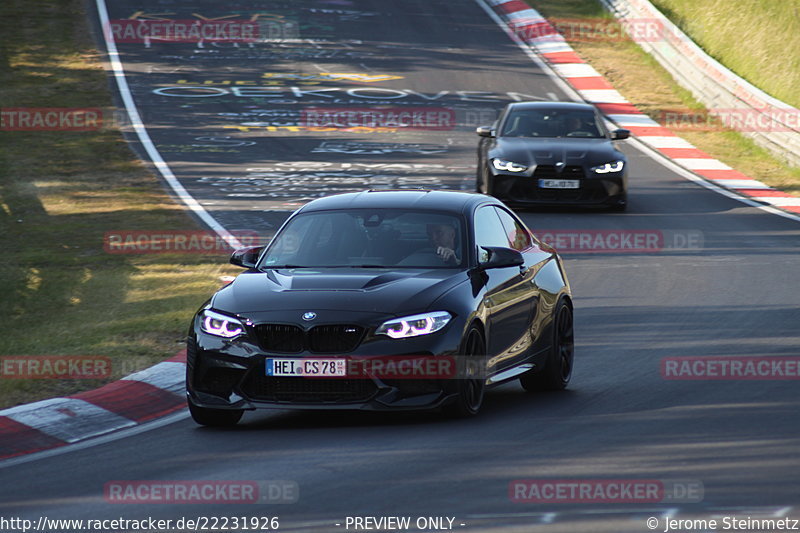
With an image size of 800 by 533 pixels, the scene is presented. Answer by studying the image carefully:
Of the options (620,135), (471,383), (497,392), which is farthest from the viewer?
(620,135)

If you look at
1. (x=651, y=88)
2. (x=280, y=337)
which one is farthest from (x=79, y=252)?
(x=651, y=88)

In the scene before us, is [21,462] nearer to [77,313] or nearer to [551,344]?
[551,344]

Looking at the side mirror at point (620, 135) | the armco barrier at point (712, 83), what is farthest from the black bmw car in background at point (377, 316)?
the armco barrier at point (712, 83)

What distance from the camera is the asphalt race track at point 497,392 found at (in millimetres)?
7207

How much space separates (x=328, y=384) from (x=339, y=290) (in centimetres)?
67

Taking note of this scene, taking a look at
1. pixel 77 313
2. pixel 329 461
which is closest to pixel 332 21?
pixel 77 313

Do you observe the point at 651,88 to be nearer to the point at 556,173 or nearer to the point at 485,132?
the point at 485,132

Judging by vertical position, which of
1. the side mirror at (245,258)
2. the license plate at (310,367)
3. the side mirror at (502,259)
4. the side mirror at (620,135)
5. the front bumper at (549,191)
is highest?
the side mirror at (502,259)

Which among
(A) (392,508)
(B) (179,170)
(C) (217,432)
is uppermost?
(A) (392,508)

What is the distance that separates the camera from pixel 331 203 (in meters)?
10.5

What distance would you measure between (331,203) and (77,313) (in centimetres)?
513

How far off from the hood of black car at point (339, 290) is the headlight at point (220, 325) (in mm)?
61

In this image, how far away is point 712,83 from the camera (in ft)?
107

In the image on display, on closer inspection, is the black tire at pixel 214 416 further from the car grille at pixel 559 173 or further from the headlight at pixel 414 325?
the car grille at pixel 559 173
